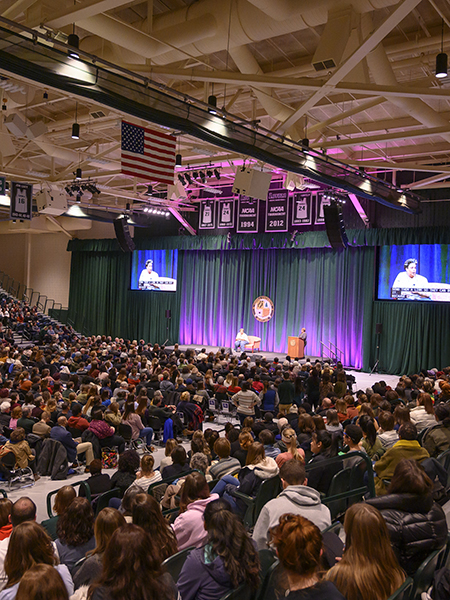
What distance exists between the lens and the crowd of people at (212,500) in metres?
2.29

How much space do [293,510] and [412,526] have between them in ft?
2.32

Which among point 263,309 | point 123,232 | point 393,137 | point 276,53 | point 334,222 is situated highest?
point 276,53

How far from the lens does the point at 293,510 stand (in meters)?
3.28

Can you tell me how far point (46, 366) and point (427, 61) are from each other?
1065cm

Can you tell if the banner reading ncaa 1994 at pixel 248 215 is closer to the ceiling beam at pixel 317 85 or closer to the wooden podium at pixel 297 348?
the wooden podium at pixel 297 348

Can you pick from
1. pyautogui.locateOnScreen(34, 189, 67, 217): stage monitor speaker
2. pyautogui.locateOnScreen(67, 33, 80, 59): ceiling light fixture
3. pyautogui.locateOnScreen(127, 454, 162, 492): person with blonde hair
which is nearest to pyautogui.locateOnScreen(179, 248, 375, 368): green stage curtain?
pyautogui.locateOnScreen(34, 189, 67, 217): stage monitor speaker

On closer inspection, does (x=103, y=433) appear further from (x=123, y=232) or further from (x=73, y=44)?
(x=123, y=232)

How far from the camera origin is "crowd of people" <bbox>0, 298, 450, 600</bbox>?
90.3 inches

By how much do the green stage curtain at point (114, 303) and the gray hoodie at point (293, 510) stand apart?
2157 cm

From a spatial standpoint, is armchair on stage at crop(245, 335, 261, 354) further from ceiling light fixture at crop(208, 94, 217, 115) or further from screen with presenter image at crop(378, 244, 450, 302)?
ceiling light fixture at crop(208, 94, 217, 115)

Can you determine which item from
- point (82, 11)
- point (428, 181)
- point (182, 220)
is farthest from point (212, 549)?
point (182, 220)

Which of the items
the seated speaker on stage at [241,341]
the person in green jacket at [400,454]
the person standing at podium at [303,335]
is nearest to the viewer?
the person in green jacket at [400,454]

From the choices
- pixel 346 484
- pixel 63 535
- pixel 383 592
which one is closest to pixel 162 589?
pixel 383 592

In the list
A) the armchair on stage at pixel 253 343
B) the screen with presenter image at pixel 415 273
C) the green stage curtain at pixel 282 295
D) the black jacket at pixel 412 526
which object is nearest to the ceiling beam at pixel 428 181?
the screen with presenter image at pixel 415 273
